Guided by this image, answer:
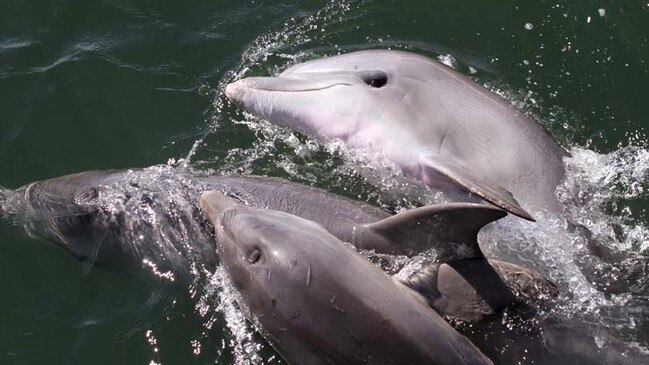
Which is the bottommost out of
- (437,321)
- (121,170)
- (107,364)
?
(107,364)

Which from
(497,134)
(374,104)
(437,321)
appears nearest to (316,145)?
(374,104)

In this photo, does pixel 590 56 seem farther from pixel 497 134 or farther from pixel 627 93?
pixel 497 134

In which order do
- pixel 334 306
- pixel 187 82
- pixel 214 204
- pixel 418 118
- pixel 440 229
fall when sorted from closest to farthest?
1. pixel 334 306
2. pixel 440 229
3. pixel 214 204
4. pixel 418 118
5. pixel 187 82

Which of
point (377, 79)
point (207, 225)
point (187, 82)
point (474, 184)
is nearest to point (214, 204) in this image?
point (207, 225)

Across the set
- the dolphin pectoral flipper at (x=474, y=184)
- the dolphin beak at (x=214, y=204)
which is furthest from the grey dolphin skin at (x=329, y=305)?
the dolphin pectoral flipper at (x=474, y=184)

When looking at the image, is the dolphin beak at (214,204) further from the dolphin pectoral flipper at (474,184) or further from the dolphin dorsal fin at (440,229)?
the dolphin pectoral flipper at (474,184)

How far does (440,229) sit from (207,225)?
2255 mm

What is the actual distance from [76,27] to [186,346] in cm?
511

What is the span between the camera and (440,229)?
6473 millimetres

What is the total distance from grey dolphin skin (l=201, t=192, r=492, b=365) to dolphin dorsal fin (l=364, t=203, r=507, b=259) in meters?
0.58

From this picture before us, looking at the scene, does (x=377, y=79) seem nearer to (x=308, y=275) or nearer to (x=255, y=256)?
(x=255, y=256)

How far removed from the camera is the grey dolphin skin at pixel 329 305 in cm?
570

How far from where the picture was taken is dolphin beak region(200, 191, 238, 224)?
6.88 meters

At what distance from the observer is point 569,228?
7988mm
